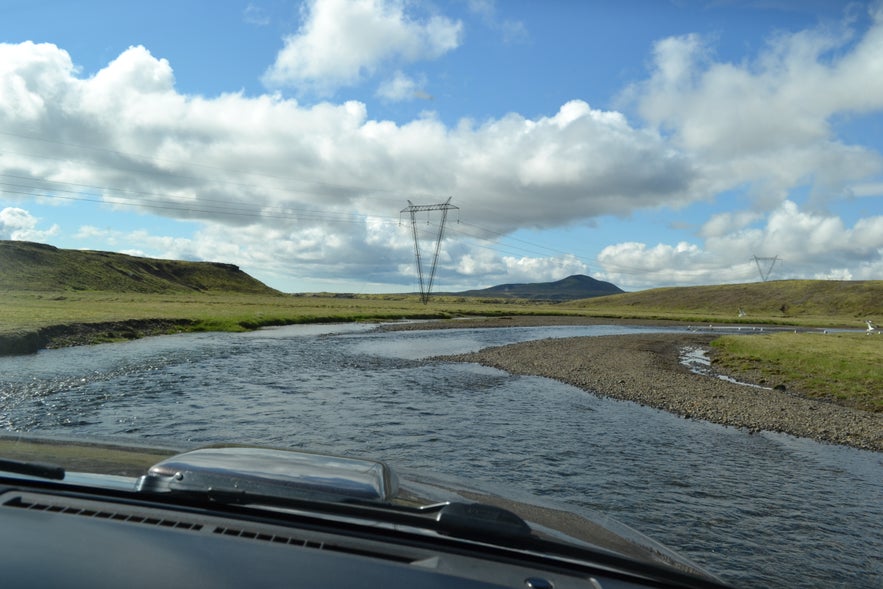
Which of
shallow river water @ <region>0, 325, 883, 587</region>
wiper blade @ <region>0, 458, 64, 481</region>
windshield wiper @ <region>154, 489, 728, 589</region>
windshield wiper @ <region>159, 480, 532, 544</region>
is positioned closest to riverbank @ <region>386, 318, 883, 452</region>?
shallow river water @ <region>0, 325, 883, 587</region>

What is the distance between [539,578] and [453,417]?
20331 millimetres

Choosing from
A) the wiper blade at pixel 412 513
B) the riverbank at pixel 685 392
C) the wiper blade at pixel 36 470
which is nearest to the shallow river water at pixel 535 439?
the riverbank at pixel 685 392

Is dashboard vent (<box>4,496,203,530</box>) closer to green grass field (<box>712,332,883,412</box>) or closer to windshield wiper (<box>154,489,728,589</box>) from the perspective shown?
windshield wiper (<box>154,489,728,589</box>)

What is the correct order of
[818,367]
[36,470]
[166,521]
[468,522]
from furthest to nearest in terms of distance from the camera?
[818,367] < [36,470] < [468,522] < [166,521]

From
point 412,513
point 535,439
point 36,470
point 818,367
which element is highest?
point 36,470

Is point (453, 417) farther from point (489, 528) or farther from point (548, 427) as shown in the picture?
point (489, 528)

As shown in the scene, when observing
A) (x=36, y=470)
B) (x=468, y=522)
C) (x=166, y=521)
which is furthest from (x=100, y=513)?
(x=468, y=522)

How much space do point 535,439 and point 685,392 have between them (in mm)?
14486

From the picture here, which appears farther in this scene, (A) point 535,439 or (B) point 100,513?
(A) point 535,439

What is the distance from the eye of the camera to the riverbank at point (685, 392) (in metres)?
23.8

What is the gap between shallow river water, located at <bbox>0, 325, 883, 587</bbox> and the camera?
12305mm

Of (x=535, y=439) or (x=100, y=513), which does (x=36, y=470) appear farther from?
(x=535, y=439)

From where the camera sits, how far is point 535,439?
2025 centimetres

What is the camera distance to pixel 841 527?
523 inches
